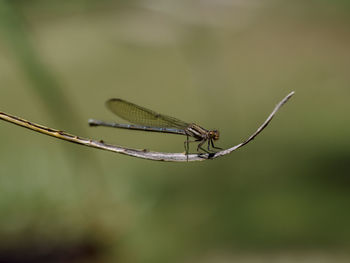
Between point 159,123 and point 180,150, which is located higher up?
point 180,150

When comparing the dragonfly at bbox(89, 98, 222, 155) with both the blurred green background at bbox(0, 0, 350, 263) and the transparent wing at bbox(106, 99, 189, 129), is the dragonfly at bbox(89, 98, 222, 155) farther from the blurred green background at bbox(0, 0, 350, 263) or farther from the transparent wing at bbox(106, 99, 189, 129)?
the blurred green background at bbox(0, 0, 350, 263)

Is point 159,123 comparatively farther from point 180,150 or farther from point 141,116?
point 180,150

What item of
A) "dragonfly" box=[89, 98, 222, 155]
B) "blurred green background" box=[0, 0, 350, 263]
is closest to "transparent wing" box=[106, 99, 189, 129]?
"dragonfly" box=[89, 98, 222, 155]

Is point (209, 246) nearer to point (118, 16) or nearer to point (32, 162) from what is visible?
point (32, 162)

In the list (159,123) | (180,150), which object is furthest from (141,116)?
(180,150)

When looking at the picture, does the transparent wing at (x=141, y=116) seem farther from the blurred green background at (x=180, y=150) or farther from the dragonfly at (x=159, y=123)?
the blurred green background at (x=180, y=150)
